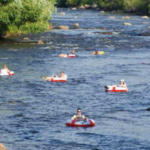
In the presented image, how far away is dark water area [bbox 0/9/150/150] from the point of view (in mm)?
36875

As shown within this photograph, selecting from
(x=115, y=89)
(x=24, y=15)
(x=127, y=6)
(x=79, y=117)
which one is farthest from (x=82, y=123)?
(x=127, y=6)

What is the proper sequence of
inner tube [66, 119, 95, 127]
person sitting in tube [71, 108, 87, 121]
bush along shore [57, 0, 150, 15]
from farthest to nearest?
bush along shore [57, 0, 150, 15]
person sitting in tube [71, 108, 87, 121]
inner tube [66, 119, 95, 127]

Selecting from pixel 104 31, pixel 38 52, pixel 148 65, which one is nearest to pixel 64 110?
pixel 148 65

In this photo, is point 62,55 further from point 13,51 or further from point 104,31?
point 104,31

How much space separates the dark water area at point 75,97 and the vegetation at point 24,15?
257cm

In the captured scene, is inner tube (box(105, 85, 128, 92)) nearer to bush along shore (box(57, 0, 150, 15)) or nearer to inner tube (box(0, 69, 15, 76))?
inner tube (box(0, 69, 15, 76))

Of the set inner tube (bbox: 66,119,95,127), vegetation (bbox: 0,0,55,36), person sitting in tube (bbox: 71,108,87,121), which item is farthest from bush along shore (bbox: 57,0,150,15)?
inner tube (bbox: 66,119,95,127)

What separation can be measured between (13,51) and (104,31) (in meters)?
32.0

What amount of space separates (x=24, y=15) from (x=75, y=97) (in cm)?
3100

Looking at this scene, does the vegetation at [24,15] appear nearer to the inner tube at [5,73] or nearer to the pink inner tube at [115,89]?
the inner tube at [5,73]

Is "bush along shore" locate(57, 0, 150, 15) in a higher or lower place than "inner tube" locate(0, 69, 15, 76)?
lower

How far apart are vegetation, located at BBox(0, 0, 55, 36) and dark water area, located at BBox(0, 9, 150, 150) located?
8.43ft

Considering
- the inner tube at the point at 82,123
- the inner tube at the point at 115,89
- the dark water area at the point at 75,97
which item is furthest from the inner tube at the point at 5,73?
the inner tube at the point at 82,123

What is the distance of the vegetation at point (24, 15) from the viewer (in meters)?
75.3
